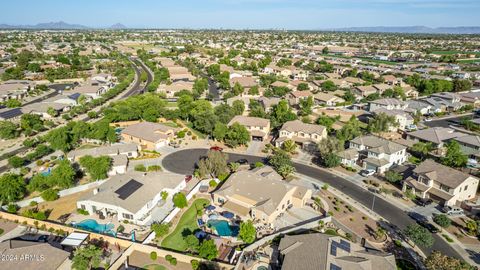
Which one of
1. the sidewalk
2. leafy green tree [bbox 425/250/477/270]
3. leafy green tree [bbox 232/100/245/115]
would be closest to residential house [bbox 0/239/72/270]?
leafy green tree [bbox 425/250/477/270]

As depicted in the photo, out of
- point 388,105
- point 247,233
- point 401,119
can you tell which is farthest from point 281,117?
point 247,233

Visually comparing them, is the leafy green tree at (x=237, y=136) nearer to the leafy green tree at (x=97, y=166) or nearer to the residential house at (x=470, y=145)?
the leafy green tree at (x=97, y=166)

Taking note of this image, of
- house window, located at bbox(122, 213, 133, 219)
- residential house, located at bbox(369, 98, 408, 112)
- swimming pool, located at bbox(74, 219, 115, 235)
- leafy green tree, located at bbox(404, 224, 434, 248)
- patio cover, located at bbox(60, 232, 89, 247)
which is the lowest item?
swimming pool, located at bbox(74, 219, 115, 235)

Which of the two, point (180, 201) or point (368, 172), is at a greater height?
point (180, 201)

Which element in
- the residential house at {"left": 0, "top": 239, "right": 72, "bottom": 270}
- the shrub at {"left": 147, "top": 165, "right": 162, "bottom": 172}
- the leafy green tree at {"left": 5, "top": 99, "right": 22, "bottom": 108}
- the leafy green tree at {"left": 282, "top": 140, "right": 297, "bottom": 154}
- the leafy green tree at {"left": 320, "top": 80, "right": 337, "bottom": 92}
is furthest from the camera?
the leafy green tree at {"left": 320, "top": 80, "right": 337, "bottom": 92}

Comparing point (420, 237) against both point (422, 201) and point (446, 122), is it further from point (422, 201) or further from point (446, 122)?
point (446, 122)

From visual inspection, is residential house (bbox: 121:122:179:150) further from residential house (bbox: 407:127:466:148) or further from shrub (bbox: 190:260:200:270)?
residential house (bbox: 407:127:466:148)
